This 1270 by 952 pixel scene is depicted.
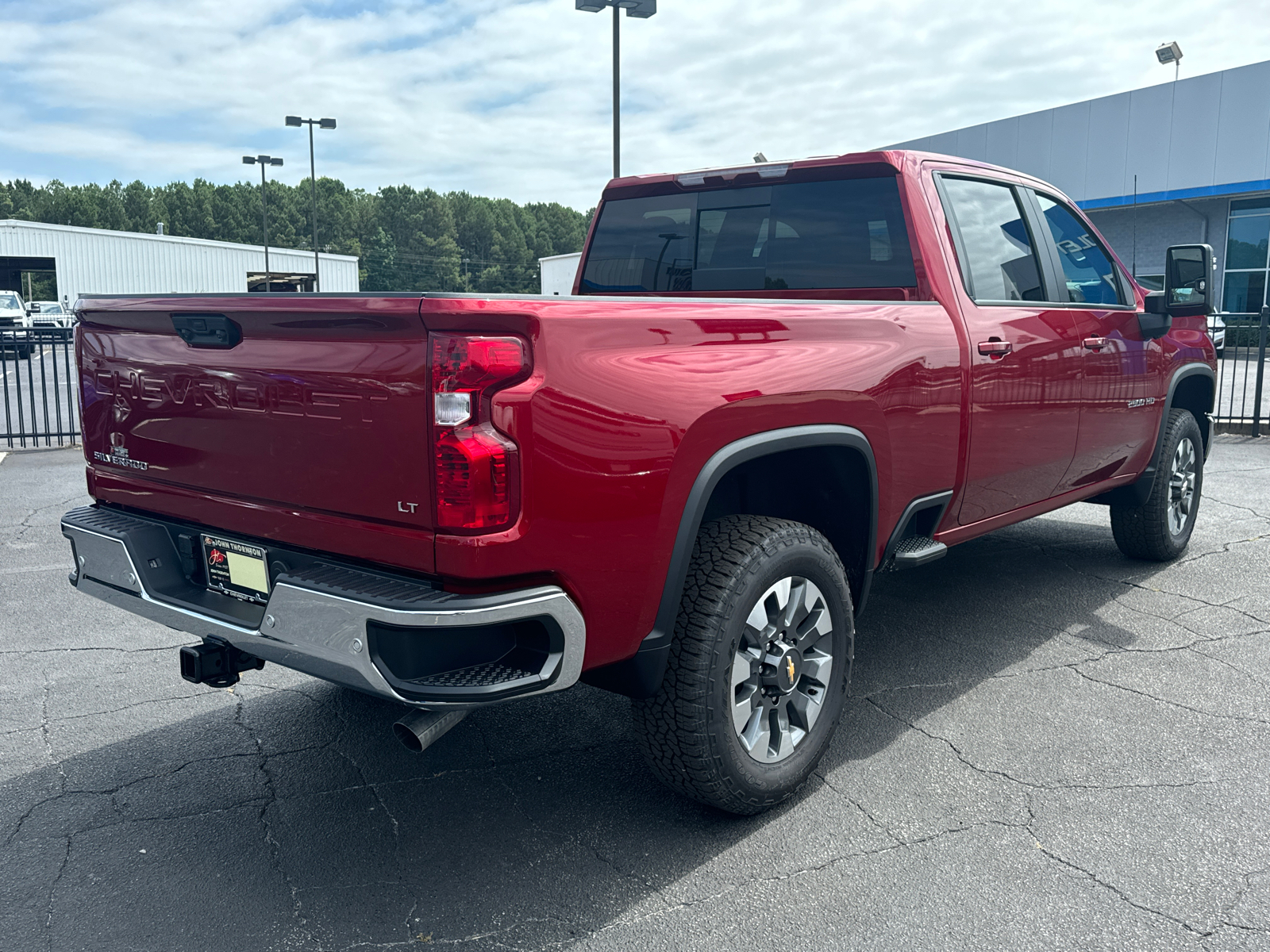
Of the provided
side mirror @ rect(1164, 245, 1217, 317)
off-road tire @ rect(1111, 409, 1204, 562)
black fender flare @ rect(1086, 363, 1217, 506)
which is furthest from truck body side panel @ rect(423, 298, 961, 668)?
off-road tire @ rect(1111, 409, 1204, 562)

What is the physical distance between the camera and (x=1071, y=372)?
4438 millimetres

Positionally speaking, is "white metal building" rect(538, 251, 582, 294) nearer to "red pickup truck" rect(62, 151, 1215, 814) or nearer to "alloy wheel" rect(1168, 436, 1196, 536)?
"alloy wheel" rect(1168, 436, 1196, 536)

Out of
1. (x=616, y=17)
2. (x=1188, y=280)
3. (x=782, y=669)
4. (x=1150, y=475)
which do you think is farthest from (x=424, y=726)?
(x=616, y=17)

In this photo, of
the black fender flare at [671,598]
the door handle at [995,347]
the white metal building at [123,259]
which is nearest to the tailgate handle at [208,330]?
the black fender flare at [671,598]

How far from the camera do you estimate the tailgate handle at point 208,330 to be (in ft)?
8.89

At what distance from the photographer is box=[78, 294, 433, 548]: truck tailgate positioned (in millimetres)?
2369

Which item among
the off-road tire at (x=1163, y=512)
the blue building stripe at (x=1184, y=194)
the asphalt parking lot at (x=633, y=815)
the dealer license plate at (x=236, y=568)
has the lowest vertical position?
the asphalt parking lot at (x=633, y=815)

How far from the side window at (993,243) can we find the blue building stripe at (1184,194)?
2853cm

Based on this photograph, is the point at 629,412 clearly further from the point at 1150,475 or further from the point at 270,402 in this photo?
the point at 1150,475

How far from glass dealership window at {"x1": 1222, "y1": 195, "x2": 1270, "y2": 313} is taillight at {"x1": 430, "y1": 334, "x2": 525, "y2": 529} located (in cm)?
3265

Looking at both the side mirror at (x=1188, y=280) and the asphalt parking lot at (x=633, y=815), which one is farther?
the side mirror at (x=1188, y=280)

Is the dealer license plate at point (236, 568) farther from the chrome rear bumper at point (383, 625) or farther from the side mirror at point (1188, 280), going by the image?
the side mirror at point (1188, 280)

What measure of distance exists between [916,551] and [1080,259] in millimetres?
2047

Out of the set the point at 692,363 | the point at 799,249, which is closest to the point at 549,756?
the point at 692,363
